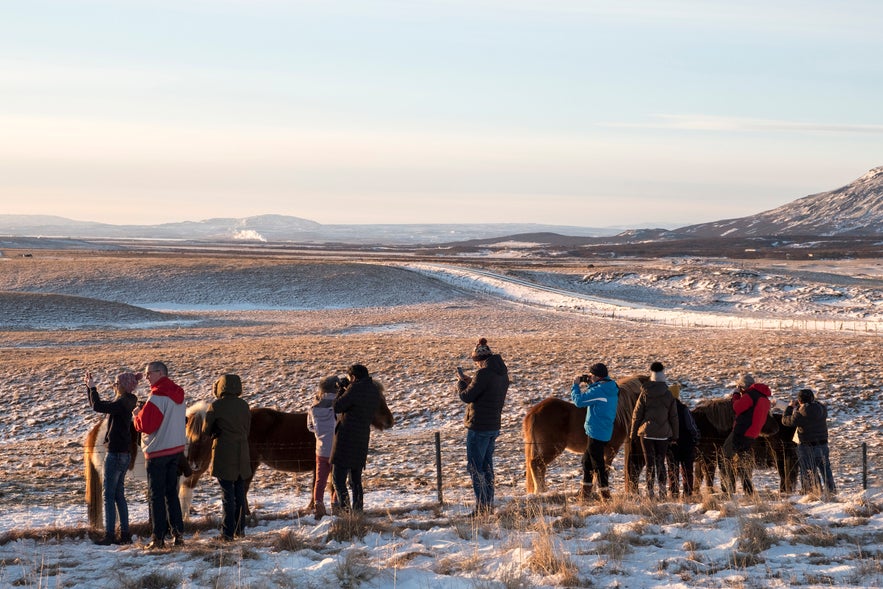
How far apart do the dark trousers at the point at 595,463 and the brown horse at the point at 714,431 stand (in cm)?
185

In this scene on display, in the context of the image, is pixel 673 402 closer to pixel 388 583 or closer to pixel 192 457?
pixel 388 583

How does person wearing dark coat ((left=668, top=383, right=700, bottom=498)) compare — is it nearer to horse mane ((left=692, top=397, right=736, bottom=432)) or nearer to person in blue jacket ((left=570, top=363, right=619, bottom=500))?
horse mane ((left=692, top=397, right=736, bottom=432))

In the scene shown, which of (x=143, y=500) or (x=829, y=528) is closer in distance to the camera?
(x=829, y=528)

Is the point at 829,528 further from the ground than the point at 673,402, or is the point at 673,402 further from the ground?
the point at 673,402

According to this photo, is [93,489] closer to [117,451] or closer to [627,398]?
[117,451]

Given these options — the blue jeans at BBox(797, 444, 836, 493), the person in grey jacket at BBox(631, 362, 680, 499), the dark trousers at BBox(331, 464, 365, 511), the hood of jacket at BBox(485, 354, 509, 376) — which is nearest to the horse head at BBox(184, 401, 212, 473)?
the dark trousers at BBox(331, 464, 365, 511)

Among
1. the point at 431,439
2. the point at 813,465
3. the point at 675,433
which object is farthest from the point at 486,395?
the point at 431,439

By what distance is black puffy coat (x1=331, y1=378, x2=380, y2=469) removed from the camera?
32.1ft

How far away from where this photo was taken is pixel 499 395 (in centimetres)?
1011

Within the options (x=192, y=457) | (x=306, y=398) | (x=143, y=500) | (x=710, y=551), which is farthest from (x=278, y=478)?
(x=710, y=551)

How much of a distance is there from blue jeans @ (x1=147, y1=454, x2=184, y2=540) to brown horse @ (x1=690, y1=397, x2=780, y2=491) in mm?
6969

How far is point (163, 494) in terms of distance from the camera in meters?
9.05

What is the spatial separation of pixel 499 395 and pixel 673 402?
7.53 ft

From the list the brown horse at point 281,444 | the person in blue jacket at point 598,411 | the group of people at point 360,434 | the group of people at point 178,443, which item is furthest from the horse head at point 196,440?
the person in blue jacket at point 598,411
